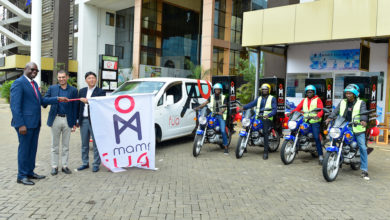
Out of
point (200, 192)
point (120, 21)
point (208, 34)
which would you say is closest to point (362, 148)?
point (200, 192)

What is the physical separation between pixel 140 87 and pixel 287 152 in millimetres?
4310

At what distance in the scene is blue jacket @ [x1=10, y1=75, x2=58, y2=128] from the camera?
515 centimetres

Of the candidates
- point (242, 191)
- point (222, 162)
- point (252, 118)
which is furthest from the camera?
point (252, 118)

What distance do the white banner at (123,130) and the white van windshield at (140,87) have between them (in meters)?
2.17

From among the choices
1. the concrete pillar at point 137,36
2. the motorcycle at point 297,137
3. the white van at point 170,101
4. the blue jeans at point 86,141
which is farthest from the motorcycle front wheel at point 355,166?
the concrete pillar at point 137,36

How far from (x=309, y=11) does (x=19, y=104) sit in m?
10.3

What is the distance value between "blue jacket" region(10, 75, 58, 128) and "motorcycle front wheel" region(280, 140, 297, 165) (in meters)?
5.08

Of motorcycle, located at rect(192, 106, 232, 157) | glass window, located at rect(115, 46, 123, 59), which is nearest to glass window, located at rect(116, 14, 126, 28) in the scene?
glass window, located at rect(115, 46, 123, 59)

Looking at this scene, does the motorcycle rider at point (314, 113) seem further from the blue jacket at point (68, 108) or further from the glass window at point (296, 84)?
the glass window at point (296, 84)

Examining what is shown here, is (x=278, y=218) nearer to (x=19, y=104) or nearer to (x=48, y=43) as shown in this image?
(x=19, y=104)

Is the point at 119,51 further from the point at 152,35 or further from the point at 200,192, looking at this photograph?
the point at 200,192

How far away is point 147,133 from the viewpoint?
Result: 21.4 ft

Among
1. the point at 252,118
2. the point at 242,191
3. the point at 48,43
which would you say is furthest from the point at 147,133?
the point at 48,43

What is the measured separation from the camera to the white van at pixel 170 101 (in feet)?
28.0
